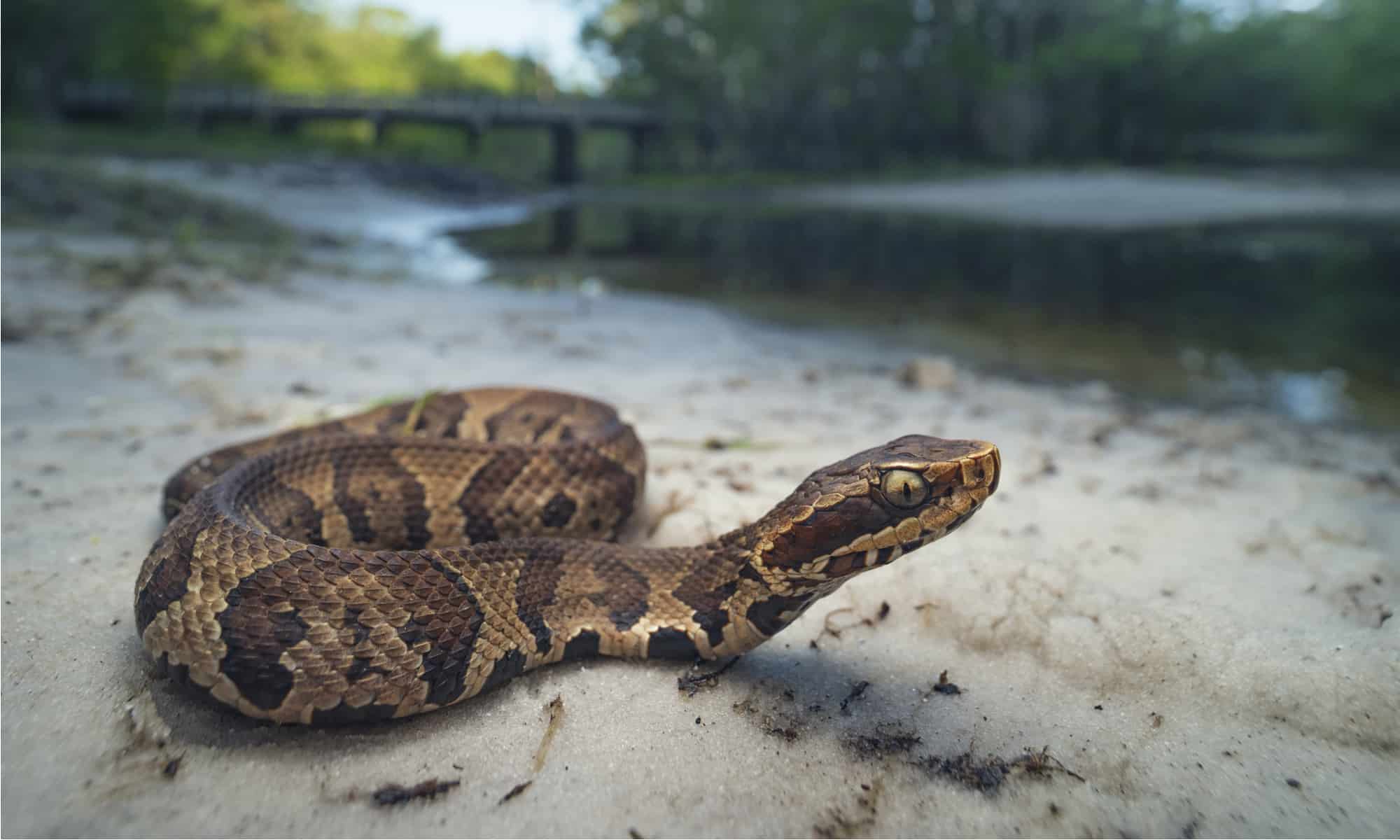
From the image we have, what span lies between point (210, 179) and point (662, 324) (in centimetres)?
1761

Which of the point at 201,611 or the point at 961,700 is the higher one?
the point at 201,611

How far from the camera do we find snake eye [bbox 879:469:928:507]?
90.7 inches

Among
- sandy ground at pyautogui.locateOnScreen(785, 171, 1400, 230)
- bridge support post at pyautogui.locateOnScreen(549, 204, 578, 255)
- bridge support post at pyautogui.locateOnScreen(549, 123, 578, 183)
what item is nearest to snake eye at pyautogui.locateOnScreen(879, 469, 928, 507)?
bridge support post at pyautogui.locateOnScreen(549, 204, 578, 255)

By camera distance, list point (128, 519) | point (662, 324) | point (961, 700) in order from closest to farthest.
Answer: point (961, 700) < point (128, 519) < point (662, 324)

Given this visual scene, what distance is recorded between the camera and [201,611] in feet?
7.53

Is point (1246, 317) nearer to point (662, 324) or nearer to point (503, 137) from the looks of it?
point (662, 324)

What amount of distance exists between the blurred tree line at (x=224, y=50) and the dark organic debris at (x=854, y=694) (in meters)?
39.2

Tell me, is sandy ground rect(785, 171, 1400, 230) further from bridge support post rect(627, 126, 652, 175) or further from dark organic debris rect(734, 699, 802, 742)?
dark organic debris rect(734, 699, 802, 742)

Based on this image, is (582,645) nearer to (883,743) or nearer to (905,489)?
(883,743)

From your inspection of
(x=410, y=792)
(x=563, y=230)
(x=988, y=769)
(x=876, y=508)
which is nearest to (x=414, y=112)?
(x=563, y=230)

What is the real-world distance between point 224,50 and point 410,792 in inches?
2449

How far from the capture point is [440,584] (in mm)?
2453

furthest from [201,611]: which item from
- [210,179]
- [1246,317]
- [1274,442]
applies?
[210,179]

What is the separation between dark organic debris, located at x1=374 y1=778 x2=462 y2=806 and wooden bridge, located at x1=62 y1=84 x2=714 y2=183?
48252 mm
